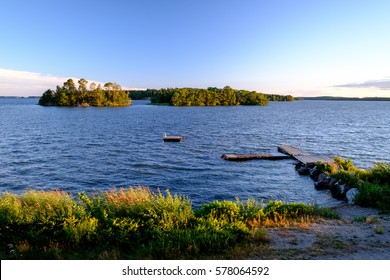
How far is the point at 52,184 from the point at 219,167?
17502mm

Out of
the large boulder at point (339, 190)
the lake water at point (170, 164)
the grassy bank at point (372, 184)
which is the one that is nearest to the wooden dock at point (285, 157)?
the lake water at point (170, 164)

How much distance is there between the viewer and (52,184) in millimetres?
27734

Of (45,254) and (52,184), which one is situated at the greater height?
(45,254)

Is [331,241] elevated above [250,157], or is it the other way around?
[331,241]

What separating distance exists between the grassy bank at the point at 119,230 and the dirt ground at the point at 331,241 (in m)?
0.71

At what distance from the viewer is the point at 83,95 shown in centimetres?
18625

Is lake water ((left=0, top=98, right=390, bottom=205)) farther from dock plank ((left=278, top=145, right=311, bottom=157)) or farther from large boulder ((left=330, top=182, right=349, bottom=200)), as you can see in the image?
dock plank ((left=278, top=145, right=311, bottom=157))

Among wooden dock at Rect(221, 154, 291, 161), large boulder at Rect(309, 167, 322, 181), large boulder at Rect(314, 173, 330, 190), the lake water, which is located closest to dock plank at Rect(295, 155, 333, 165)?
the lake water

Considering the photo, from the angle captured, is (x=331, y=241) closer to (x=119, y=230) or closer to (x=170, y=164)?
(x=119, y=230)

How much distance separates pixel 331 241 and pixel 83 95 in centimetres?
19414

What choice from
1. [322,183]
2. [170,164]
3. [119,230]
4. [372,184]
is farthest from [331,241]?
[170,164]

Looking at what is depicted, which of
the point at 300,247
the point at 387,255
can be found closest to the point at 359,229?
the point at 387,255

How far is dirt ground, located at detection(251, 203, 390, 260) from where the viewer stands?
28.3ft
